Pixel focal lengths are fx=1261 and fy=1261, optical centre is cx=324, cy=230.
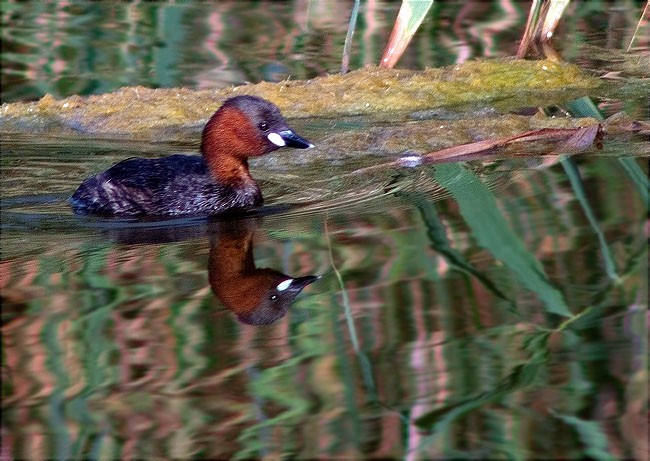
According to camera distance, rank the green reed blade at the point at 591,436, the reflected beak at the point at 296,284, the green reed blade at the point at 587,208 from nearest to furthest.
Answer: the green reed blade at the point at 591,436 < the green reed blade at the point at 587,208 < the reflected beak at the point at 296,284

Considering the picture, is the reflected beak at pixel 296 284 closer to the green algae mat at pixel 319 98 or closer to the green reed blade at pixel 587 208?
the green reed blade at pixel 587 208

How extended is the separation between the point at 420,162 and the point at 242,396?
3.36 m

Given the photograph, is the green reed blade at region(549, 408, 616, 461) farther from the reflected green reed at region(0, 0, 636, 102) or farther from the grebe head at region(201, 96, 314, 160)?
the reflected green reed at region(0, 0, 636, 102)

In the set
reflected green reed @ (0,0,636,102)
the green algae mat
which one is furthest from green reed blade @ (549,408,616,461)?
reflected green reed @ (0,0,636,102)

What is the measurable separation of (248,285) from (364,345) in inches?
40.6

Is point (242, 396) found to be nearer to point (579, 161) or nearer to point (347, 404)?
point (347, 404)

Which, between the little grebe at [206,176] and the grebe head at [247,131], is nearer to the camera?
the little grebe at [206,176]

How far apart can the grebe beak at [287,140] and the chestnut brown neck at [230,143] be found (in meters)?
0.08

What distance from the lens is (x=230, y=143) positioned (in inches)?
277

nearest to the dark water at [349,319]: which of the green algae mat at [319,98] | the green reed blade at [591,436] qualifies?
the green reed blade at [591,436]

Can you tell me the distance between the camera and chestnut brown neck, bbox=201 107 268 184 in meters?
7.00

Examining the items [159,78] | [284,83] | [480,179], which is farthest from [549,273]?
[159,78]

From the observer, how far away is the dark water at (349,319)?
3697 mm

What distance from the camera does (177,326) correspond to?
454cm
